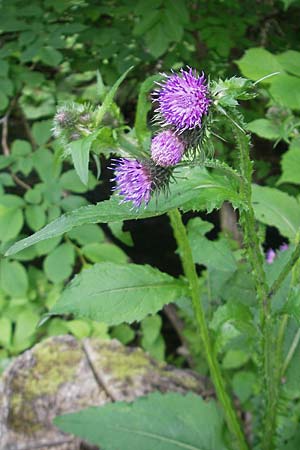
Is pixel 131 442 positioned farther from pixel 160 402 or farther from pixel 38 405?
pixel 38 405

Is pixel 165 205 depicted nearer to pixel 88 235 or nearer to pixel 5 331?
pixel 88 235

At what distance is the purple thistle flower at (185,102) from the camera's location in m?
1.23

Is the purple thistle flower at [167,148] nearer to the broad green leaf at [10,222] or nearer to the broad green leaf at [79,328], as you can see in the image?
the broad green leaf at [10,222]

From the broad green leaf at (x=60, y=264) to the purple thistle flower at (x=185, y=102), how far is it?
1476 millimetres

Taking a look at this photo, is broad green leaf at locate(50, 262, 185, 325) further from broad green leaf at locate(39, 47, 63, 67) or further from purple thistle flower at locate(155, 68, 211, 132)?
broad green leaf at locate(39, 47, 63, 67)

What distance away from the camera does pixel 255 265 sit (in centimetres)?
158

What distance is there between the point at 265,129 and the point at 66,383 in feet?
4.81

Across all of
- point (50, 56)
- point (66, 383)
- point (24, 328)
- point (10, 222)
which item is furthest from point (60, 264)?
point (50, 56)

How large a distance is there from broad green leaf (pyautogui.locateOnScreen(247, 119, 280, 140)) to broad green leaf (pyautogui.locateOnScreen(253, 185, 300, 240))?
227 mm

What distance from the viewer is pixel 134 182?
1.33 m

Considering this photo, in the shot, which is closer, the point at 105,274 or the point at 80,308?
the point at 80,308

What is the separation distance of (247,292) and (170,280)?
2.15 feet

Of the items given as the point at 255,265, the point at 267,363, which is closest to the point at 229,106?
the point at 255,265

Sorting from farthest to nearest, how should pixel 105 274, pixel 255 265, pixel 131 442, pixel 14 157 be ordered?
pixel 14 157 → pixel 131 442 → pixel 105 274 → pixel 255 265
